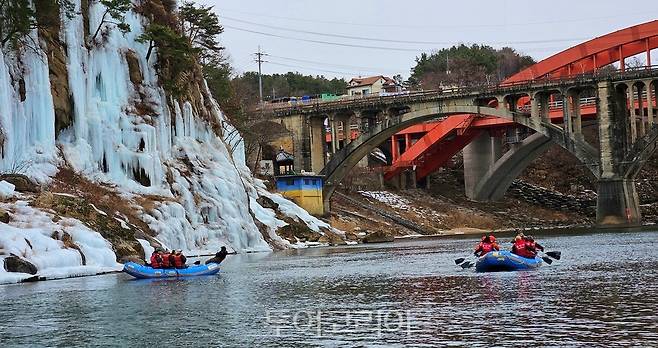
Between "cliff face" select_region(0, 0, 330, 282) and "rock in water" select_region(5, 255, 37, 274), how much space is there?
2.87 meters

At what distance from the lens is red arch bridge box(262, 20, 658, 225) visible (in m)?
93.8

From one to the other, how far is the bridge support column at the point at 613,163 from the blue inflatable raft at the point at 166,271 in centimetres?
5726

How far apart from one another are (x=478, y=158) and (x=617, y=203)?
31.0 meters

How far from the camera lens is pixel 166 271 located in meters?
45.2

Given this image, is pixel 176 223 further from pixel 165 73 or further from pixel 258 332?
pixel 258 332

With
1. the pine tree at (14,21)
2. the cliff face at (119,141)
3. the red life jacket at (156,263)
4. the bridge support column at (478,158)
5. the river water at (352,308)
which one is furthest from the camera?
the bridge support column at (478,158)

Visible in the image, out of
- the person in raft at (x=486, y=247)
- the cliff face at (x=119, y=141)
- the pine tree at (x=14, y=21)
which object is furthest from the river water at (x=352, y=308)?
the pine tree at (x=14, y=21)

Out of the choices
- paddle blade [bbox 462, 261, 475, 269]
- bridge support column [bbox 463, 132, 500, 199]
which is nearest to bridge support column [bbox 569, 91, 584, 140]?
bridge support column [bbox 463, 132, 500, 199]

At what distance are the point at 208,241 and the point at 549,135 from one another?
148 ft

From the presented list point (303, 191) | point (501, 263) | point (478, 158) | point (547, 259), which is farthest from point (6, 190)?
point (478, 158)

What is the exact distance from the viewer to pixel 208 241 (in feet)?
210

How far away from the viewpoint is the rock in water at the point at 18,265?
42.2 m

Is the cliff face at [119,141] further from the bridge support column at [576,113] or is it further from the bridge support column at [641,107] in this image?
the bridge support column at [641,107]

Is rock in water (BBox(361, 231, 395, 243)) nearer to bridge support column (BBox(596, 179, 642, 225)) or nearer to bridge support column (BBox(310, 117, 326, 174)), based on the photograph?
bridge support column (BBox(596, 179, 642, 225))
